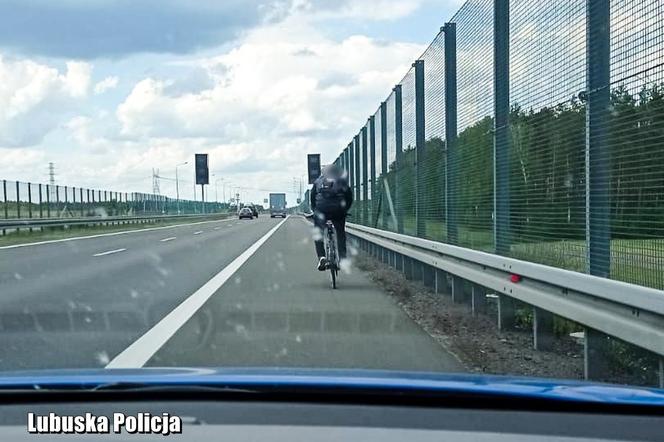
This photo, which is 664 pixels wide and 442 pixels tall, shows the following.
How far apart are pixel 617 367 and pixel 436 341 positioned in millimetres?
2106

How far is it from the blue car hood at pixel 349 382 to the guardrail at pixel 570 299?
1.39m

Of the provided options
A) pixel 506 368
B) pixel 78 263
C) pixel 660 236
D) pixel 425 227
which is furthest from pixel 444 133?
pixel 78 263

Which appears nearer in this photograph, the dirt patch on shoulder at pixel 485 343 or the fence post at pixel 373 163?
the dirt patch on shoulder at pixel 485 343

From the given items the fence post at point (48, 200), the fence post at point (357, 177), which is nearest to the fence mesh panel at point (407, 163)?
the fence post at point (357, 177)

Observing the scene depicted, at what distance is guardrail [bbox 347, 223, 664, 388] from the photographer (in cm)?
Result: 455

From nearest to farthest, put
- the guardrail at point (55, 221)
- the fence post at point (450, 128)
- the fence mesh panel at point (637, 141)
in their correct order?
the fence mesh panel at point (637, 141) < the fence post at point (450, 128) < the guardrail at point (55, 221)

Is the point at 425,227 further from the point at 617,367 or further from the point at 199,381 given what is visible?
the point at 199,381

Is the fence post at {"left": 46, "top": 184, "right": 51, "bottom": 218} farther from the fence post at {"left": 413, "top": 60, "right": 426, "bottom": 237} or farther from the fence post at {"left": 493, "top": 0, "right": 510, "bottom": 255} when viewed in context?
the fence post at {"left": 493, "top": 0, "right": 510, "bottom": 255}

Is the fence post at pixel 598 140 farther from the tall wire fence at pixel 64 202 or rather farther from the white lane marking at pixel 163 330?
the tall wire fence at pixel 64 202

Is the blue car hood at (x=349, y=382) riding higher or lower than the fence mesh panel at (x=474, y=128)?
lower

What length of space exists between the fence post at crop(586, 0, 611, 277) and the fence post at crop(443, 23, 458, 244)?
479 centimetres

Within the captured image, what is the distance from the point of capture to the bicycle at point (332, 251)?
12.6m

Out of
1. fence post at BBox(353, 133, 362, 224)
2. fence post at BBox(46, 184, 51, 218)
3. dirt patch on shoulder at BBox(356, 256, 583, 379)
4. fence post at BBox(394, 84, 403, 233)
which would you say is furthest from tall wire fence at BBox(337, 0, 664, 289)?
fence post at BBox(46, 184, 51, 218)

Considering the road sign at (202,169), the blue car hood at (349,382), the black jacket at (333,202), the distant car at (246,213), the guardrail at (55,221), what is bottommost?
the distant car at (246,213)
